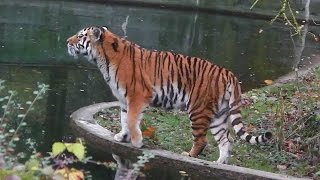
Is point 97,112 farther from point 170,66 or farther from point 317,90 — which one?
point 317,90

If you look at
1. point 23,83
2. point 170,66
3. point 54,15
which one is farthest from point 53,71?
point 54,15

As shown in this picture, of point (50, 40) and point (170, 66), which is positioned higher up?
point (170, 66)

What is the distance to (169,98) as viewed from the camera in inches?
260

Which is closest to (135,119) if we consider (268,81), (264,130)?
(264,130)

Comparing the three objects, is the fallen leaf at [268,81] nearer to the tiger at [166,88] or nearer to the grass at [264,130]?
the grass at [264,130]

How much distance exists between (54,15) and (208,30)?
4235 millimetres

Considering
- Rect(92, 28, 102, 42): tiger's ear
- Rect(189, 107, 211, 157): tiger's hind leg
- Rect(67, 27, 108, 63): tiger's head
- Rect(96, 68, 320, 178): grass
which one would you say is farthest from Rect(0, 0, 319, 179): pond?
Rect(92, 28, 102, 42): tiger's ear

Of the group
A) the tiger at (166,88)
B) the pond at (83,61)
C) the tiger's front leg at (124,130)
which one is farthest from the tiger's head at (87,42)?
the pond at (83,61)

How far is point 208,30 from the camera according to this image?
1956 centimetres

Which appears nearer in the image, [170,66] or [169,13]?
[170,66]

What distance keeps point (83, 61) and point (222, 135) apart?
6.33 metres

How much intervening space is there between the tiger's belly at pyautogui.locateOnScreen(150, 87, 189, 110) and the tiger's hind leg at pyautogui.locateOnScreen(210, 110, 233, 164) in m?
0.35

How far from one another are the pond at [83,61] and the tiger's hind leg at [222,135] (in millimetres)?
491

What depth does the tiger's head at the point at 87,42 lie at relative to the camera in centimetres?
664
